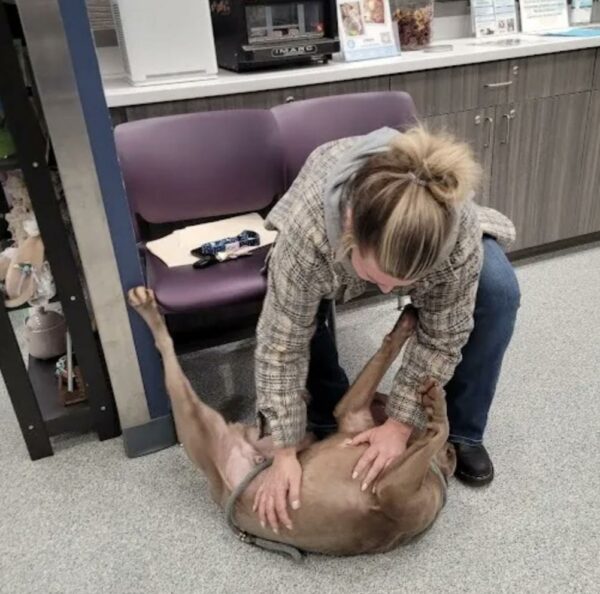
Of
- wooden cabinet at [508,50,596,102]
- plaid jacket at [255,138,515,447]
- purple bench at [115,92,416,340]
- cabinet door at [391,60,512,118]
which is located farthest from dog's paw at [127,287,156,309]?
wooden cabinet at [508,50,596,102]

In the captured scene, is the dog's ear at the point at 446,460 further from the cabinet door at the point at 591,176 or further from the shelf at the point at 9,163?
the cabinet door at the point at 591,176

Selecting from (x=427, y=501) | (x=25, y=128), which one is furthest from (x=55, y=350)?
(x=427, y=501)

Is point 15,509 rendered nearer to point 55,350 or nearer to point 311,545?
point 55,350

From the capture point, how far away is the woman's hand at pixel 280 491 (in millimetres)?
1208

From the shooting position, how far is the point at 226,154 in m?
1.76

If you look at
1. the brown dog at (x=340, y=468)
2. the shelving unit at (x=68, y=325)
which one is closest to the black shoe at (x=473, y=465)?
the brown dog at (x=340, y=468)

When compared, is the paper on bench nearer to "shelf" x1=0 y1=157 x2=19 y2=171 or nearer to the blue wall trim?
the blue wall trim

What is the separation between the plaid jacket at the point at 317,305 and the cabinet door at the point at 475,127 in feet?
3.25

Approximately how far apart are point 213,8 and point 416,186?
148 centimetres

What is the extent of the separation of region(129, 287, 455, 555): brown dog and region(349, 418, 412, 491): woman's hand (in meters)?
0.02

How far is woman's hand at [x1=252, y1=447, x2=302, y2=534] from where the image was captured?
121 cm

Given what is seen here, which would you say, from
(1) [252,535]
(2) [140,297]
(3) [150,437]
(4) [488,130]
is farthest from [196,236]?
(4) [488,130]

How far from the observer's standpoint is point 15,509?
1.50 meters

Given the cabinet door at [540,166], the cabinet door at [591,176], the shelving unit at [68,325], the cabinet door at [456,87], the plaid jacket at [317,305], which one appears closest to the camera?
the plaid jacket at [317,305]
